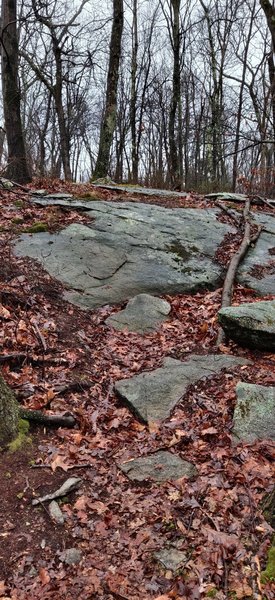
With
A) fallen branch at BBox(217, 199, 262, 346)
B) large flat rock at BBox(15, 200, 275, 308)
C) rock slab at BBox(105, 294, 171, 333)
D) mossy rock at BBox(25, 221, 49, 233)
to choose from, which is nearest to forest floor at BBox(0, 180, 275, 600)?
rock slab at BBox(105, 294, 171, 333)

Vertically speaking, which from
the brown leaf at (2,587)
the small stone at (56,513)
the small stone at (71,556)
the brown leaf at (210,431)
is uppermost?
the brown leaf at (210,431)

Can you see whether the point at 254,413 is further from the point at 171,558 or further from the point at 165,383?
the point at 171,558

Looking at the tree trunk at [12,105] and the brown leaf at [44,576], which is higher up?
the tree trunk at [12,105]

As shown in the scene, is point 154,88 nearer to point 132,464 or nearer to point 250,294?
point 250,294

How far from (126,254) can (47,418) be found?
420cm

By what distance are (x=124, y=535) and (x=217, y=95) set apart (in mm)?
25189

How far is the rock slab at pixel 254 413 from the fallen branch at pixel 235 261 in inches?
49.6

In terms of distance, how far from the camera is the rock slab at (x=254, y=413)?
3707 millimetres

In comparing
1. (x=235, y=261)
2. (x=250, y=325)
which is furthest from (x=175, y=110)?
(x=250, y=325)

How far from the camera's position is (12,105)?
34.1 feet

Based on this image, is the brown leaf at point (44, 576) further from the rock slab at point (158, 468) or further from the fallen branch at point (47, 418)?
the fallen branch at point (47, 418)

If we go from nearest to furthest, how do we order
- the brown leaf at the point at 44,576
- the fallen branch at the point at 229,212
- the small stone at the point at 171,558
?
the brown leaf at the point at 44,576
the small stone at the point at 171,558
the fallen branch at the point at 229,212

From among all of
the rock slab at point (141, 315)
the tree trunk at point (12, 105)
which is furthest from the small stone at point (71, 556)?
the tree trunk at point (12, 105)

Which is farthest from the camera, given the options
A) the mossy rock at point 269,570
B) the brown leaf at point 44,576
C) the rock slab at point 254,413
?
the rock slab at point 254,413
